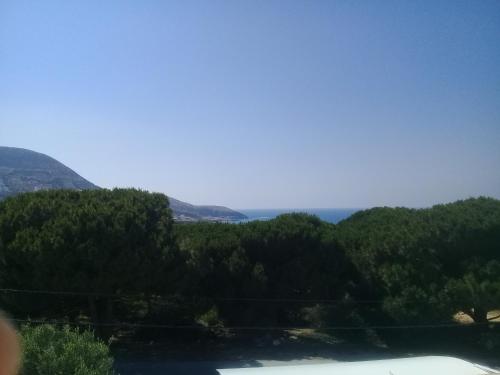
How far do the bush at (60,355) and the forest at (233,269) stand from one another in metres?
5.26

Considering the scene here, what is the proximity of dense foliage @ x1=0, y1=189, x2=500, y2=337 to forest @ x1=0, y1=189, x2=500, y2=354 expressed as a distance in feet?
0.11

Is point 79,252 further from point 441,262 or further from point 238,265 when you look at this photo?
point 441,262

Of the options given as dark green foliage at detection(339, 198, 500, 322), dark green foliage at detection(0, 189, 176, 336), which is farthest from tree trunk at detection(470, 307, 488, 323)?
dark green foliage at detection(0, 189, 176, 336)

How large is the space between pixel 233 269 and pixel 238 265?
0.63 feet

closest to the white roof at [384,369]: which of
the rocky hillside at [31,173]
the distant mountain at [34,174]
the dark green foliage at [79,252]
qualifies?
the dark green foliage at [79,252]

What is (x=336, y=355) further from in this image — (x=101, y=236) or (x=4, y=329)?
(x=4, y=329)

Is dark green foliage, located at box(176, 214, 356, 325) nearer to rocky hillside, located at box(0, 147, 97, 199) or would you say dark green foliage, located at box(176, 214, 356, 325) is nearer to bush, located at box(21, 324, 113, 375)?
bush, located at box(21, 324, 113, 375)

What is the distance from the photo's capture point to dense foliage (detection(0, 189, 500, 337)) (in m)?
12.5

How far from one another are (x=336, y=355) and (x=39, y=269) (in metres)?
8.39

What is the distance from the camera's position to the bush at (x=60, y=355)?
6527 mm

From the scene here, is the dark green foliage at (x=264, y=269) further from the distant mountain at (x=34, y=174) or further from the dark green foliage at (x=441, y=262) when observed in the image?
the distant mountain at (x=34, y=174)

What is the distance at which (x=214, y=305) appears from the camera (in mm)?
14938

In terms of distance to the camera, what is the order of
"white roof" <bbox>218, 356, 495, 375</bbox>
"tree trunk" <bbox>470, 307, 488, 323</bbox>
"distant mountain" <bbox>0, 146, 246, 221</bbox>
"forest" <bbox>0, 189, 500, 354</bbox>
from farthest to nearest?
"distant mountain" <bbox>0, 146, 246, 221</bbox>
"tree trunk" <bbox>470, 307, 488, 323</bbox>
"forest" <bbox>0, 189, 500, 354</bbox>
"white roof" <bbox>218, 356, 495, 375</bbox>

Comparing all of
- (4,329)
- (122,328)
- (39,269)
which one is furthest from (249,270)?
(4,329)
